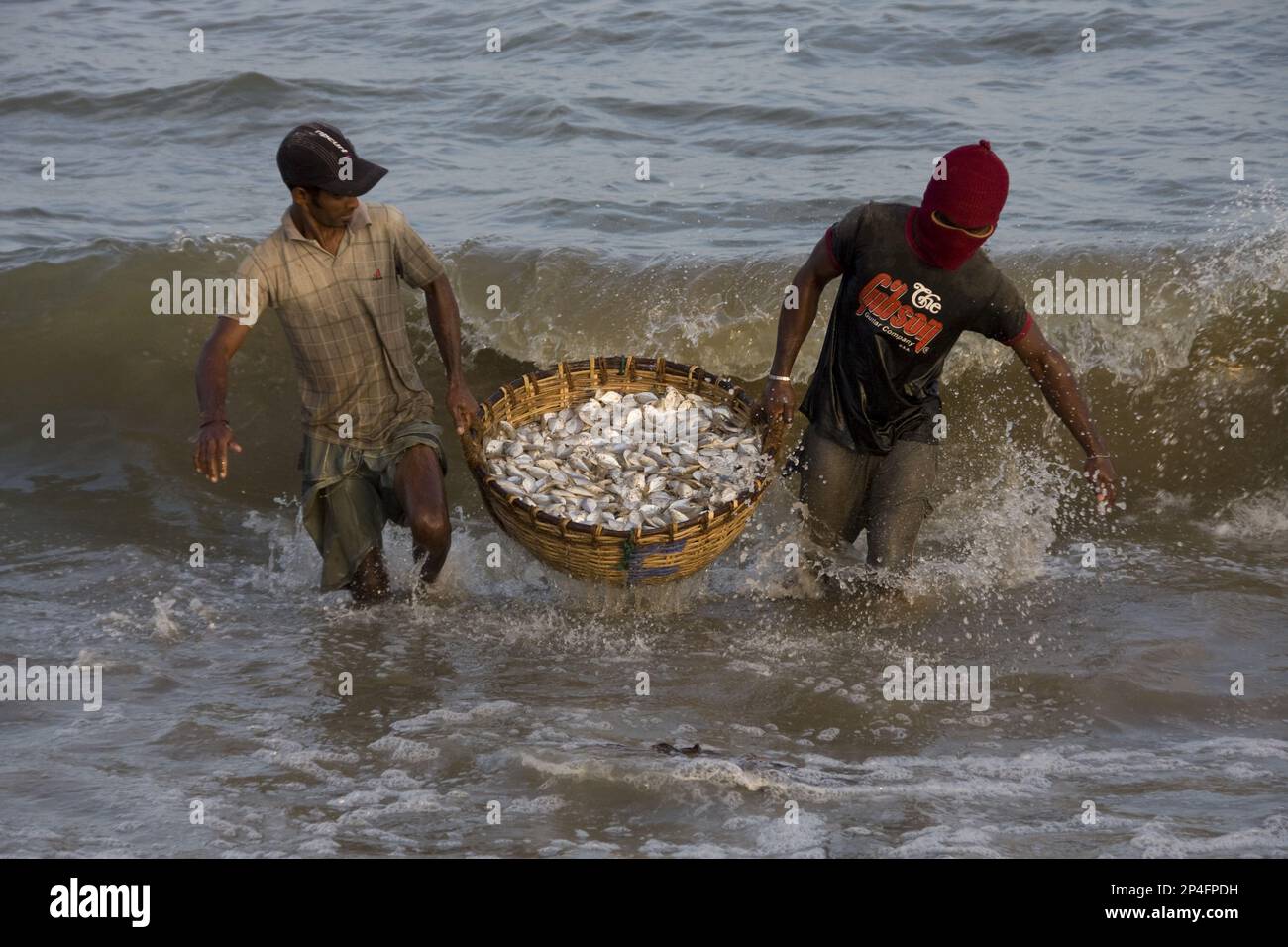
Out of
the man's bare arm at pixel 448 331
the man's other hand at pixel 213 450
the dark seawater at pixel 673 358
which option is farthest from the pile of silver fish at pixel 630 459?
the man's other hand at pixel 213 450

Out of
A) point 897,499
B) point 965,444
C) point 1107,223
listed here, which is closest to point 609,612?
point 897,499

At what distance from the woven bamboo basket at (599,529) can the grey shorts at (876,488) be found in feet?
0.69

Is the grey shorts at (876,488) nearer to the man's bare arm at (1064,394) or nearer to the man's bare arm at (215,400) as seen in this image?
the man's bare arm at (1064,394)

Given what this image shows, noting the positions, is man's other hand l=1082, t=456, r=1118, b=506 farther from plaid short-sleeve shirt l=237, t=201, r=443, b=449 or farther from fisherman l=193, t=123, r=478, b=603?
plaid short-sleeve shirt l=237, t=201, r=443, b=449

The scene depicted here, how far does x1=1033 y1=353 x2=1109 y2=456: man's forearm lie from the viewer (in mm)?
4879

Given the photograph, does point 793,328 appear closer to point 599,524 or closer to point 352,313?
point 599,524

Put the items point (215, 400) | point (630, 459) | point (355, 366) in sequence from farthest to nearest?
1. point (630, 459)
2. point (355, 366)
3. point (215, 400)

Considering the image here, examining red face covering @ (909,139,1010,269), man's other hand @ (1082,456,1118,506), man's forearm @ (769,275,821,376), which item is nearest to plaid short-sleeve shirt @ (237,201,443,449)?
man's forearm @ (769,275,821,376)

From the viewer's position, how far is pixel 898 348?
195 inches

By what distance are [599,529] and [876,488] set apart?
1.19 metres

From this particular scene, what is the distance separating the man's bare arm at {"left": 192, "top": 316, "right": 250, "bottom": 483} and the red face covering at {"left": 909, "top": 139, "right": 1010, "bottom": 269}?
2460mm

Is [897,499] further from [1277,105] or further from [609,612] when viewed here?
[1277,105]

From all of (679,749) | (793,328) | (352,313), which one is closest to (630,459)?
(793,328)

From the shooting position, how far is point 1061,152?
9.81 meters
